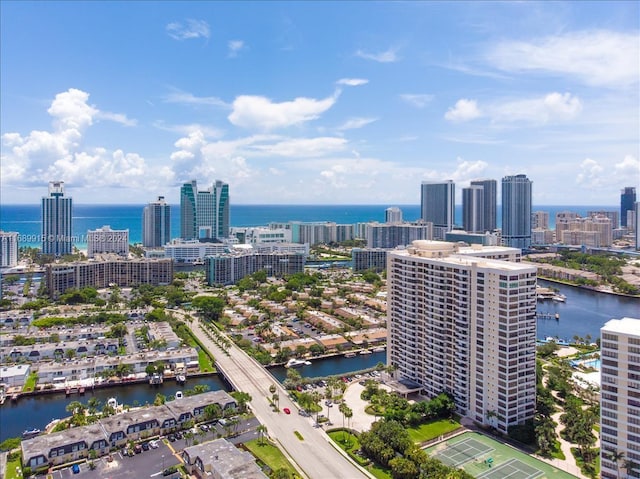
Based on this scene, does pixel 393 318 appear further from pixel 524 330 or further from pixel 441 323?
pixel 524 330

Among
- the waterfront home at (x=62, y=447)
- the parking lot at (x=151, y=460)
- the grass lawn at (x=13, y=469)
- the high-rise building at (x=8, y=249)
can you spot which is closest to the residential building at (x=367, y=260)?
the parking lot at (x=151, y=460)

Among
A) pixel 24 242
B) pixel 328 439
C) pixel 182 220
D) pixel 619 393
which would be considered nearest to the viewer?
pixel 619 393

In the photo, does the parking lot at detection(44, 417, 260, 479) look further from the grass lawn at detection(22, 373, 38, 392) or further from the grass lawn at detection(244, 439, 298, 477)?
the grass lawn at detection(22, 373, 38, 392)

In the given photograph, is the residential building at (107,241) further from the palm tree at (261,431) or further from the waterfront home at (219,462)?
the waterfront home at (219,462)

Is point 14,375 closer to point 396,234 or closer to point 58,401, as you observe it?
point 58,401

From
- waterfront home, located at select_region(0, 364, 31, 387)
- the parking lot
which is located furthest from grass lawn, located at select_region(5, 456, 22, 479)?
waterfront home, located at select_region(0, 364, 31, 387)

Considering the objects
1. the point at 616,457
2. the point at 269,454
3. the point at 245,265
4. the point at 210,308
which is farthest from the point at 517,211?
the point at 269,454

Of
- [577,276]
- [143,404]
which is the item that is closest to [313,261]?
[577,276]
